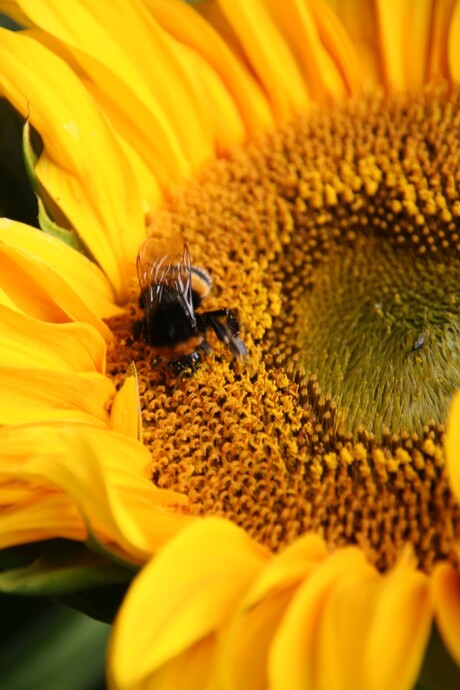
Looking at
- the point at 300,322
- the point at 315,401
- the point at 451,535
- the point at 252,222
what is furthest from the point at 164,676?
the point at 252,222

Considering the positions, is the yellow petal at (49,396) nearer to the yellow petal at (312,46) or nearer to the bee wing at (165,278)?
the bee wing at (165,278)

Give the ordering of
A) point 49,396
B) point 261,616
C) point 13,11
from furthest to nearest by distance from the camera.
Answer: point 13,11 → point 49,396 → point 261,616

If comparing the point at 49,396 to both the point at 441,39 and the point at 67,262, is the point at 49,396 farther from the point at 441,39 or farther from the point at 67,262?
the point at 441,39

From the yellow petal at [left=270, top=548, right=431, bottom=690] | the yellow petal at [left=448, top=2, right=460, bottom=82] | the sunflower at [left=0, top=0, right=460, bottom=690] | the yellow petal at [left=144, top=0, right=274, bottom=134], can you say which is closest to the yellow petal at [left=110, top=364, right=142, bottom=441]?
the sunflower at [left=0, top=0, right=460, bottom=690]

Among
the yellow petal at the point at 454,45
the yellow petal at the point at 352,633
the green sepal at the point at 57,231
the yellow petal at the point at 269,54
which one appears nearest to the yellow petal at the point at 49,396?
the green sepal at the point at 57,231

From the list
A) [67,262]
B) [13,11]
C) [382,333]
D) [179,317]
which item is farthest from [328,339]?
[13,11]

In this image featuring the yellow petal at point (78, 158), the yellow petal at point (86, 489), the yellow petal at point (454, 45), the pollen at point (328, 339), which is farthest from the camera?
the yellow petal at point (454, 45)
